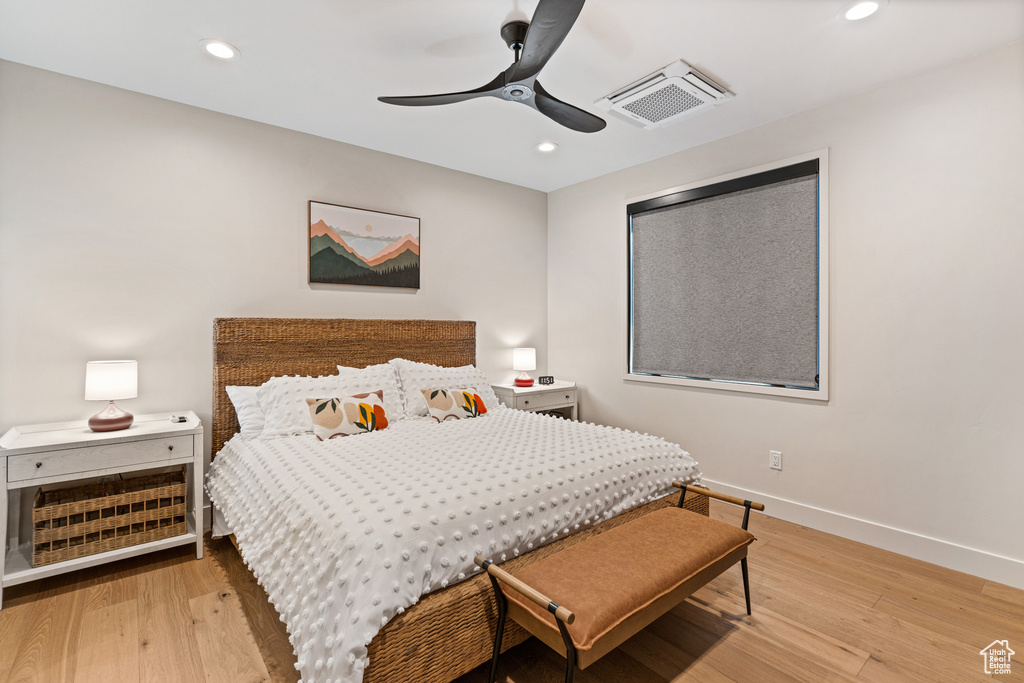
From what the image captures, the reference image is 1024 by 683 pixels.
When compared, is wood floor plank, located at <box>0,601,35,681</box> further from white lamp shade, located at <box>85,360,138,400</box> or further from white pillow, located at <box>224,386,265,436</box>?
white pillow, located at <box>224,386,265,436</box>

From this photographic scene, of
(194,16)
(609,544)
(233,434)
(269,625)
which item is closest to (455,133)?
(194,16)

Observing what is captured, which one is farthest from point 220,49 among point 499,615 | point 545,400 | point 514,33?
point 545,400

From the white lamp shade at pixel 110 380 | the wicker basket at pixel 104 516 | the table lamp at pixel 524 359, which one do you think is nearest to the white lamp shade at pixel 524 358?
the table lamp at pixel 524 359

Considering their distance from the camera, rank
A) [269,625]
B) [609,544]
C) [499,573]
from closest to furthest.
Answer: [499,573], [609,544], [269,625]

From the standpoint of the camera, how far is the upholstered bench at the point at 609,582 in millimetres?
1349

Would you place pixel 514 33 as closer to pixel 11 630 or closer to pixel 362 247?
pixel 362 247

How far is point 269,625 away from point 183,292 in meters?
1.95

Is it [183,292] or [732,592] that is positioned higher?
[183,292]

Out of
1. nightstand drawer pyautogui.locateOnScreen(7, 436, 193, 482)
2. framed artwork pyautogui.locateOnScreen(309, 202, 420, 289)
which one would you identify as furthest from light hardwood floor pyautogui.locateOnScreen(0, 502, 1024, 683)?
framed artwork pyautogui.locateOnScreen(309, 202, 420, 289)

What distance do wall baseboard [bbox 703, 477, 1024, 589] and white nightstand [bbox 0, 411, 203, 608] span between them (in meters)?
3.36

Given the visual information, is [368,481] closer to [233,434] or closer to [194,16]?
[233,434]

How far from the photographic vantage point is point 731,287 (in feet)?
11.1

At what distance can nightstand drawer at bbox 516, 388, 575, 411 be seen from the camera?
400 centimetres

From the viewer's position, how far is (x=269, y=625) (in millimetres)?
1976
